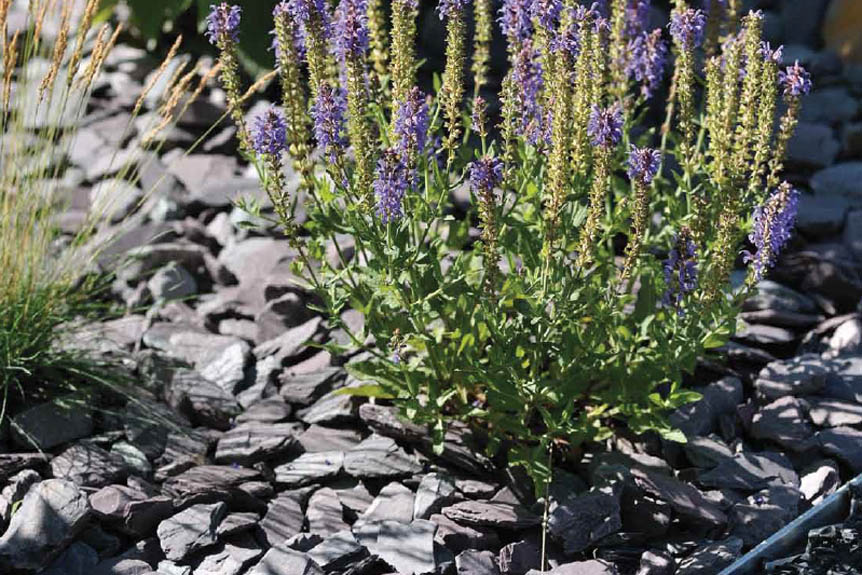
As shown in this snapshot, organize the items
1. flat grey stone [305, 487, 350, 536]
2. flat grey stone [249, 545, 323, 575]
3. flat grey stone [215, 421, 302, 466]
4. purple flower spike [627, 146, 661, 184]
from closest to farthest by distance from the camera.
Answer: purple flower spike [627, 146, 661, 184] < flat grey stone [249, 545, 323, 575] < flat grey stone [305, 487, 350, 536] < flat grey stone [215, 421, 302, 466]

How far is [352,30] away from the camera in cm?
289

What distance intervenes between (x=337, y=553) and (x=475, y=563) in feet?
1.14

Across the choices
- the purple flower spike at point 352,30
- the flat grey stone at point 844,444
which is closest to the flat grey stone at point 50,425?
the purple flower spike at point 352,30

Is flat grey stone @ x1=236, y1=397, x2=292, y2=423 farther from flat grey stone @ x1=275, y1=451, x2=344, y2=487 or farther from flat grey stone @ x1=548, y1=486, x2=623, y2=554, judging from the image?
flat grey stone @ x1=548, y1=486, x2=623, y2=554

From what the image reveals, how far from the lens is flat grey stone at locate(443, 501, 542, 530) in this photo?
122 inches

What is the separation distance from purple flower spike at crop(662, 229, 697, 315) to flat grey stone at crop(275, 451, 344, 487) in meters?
1.07

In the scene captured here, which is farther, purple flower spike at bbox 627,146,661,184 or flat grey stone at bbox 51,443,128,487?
flat grey stone at bbox 51,443,128,487

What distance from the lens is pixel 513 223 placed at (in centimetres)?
312

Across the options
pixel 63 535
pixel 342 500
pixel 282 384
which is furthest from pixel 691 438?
pixel 63 535

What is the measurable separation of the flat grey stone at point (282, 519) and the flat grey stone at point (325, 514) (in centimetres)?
3

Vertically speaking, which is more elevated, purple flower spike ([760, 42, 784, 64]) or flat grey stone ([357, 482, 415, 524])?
purple flower spike ([760, 42, 784, 64])

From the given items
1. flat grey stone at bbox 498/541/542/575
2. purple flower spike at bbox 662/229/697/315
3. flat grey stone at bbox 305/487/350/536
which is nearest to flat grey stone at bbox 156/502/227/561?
flat grey stone at bbox 305/487/350/536

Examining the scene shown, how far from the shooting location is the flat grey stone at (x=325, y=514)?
10.5 ft

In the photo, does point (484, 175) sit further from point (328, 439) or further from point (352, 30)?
point (328, 439)
